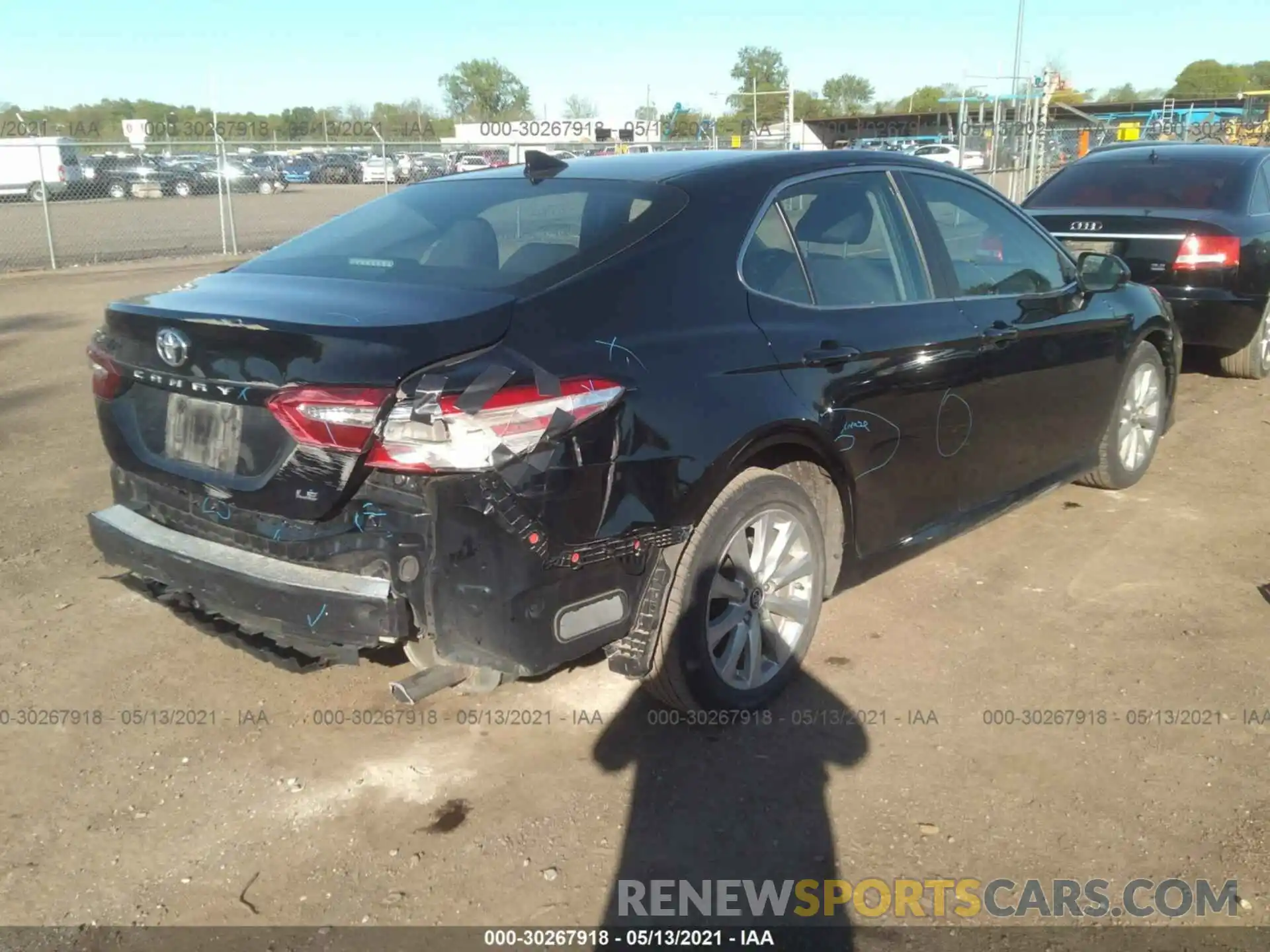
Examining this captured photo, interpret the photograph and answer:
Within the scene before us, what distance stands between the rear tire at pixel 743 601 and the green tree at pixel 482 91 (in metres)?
83.4

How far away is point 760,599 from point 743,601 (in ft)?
0.30

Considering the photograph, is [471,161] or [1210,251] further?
[471,161]

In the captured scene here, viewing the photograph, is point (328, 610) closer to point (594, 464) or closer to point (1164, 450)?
point (594, 464)

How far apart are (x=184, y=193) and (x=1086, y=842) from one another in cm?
3595

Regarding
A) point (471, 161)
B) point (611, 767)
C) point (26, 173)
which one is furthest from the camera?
point (26, 173)

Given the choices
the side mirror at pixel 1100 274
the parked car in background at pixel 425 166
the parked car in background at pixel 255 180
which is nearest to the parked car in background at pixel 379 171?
the parked car in background at pixel 425 166

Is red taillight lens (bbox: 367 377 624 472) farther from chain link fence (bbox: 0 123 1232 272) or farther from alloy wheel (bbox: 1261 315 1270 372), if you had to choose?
chain link fence (bbox: 0 123 1232 272)

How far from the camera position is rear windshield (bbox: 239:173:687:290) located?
328cm

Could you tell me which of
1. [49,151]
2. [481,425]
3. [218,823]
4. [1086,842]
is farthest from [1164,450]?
[49,151]

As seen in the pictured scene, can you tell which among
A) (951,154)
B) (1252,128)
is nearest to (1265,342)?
(1252,128)

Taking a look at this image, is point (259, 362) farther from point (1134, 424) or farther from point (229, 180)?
point (229, 180)

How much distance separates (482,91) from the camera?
86938mm

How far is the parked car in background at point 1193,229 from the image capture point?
7.53 metres

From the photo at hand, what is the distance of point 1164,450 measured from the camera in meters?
6.76
